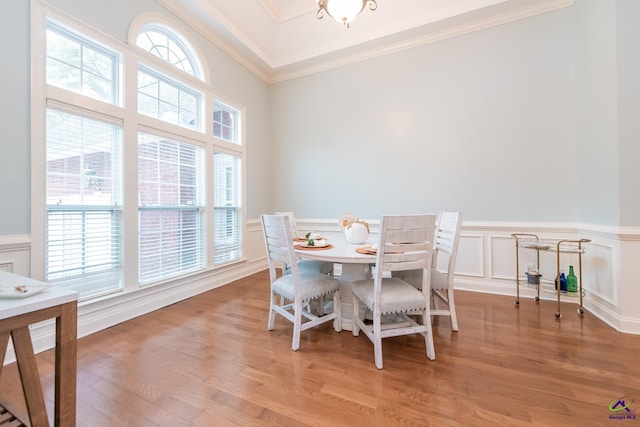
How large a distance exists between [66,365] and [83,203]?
1.76 meters

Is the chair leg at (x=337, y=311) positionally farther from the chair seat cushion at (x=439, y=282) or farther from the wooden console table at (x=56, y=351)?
the wooden console table at (x=56, y=351)

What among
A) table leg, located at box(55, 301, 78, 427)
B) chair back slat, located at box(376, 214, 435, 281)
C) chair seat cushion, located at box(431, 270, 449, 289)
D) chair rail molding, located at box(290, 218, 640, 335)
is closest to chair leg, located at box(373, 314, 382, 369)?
chair back slat, located at box(376, 214, 435, 281)

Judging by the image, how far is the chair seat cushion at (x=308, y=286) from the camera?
1.97 meters

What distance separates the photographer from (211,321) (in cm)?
244

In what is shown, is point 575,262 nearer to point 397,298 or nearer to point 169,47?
point 397,298

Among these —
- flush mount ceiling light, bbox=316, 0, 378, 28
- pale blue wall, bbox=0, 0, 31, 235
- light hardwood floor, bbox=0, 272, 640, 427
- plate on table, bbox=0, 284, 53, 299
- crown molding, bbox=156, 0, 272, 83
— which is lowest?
light hardwood floor, bbox=0, 272, 640, 427

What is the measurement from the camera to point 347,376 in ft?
5.30

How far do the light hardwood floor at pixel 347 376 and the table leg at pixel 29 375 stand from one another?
14.6 inches

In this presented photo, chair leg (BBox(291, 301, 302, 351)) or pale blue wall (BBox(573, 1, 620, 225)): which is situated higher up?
pale blue wall (BBox(573, 1, 620, 225))

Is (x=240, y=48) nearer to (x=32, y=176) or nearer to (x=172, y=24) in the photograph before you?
(x=172, y=24)

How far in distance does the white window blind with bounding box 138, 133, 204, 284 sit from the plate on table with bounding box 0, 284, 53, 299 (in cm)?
176

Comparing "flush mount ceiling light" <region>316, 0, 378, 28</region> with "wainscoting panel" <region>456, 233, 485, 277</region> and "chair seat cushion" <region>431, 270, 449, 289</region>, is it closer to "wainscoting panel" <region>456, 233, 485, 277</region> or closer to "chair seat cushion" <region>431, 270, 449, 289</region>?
"chair seat cushion" <region>431, 270, 449, 289</region>

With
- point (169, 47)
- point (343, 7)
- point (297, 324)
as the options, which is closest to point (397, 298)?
point (297, 324)

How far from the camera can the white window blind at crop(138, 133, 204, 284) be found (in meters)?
2.71
